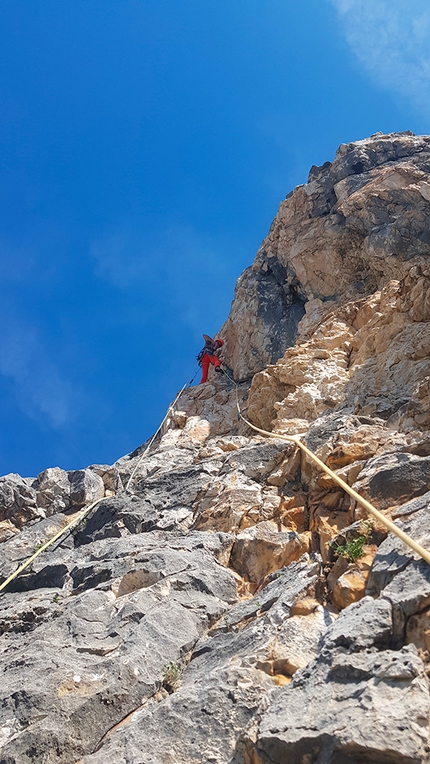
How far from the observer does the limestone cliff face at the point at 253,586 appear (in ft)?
14.1

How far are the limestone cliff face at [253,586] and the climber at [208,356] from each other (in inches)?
183

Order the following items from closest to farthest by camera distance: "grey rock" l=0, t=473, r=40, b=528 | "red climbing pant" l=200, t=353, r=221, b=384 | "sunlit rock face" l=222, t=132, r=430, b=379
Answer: "grey rock" l=0, t=473, r=40, b=528, "sunlit rock face" l=222, t=132, r=430, b=379, "red climbing pant" l=200, t=353, r=221, b=384

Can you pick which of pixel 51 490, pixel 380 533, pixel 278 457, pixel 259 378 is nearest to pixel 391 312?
pixel 259 378

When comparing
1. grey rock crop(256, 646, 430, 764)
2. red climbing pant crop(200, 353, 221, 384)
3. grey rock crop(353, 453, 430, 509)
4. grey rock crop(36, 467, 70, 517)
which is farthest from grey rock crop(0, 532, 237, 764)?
red climbing pant crop(200, 353, 221, 384)

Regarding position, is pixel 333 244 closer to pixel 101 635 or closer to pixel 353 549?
pixel 353 549

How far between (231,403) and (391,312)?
721 cm

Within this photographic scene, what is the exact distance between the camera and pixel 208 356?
2203 cm

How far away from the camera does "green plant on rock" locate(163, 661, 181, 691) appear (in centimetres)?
584

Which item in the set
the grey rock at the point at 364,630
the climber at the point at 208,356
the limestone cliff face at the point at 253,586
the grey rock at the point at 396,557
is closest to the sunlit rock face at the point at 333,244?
the climber at the point at 208,356

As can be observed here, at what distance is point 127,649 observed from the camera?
6.21m

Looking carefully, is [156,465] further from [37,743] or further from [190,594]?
[37,743]

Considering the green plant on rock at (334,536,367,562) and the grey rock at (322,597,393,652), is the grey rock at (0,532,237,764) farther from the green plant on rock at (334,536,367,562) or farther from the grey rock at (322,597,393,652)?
the grey rock at (322,597,393,652)

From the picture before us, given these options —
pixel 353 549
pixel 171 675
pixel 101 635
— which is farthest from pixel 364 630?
pixel 101 635

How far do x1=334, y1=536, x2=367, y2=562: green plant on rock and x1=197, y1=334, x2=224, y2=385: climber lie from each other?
50.2 feet
